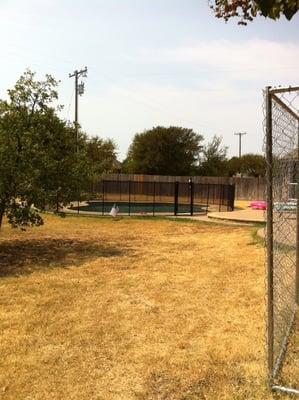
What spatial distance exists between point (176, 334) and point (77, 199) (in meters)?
7.44

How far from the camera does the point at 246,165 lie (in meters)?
70.9

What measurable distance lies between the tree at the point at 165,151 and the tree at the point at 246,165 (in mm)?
8884

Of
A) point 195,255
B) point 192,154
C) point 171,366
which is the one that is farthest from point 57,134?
point 192,154

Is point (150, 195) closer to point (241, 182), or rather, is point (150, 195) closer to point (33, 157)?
point (241, 182)

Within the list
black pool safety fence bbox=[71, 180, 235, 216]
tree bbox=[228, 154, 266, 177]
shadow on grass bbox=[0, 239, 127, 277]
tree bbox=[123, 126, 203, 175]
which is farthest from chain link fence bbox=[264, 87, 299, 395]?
tree bbox=[228, 154, 266, 177]

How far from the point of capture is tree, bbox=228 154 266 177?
6881 cm

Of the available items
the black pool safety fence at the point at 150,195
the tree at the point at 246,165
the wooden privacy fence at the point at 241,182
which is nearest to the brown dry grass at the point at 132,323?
the black pool safety fence at the point at 150,195

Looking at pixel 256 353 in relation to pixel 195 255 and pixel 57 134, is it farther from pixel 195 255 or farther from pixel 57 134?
pixel 57 134

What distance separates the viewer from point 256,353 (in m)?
5.10

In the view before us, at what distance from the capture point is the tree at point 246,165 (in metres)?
68.8

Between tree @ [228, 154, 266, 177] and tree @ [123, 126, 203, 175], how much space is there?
29.1ft

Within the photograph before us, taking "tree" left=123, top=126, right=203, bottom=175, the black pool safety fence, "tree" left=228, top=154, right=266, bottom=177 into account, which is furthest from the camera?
"tree" left=228, top=154, right=266, bottom=177

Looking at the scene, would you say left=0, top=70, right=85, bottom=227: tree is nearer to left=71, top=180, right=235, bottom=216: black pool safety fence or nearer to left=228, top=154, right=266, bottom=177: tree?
left=71, top=180, right=235, bottom=216: black pool safety fence

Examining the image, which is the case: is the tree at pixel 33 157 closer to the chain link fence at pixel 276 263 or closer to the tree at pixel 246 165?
the chain link fence at pixel 276 263
